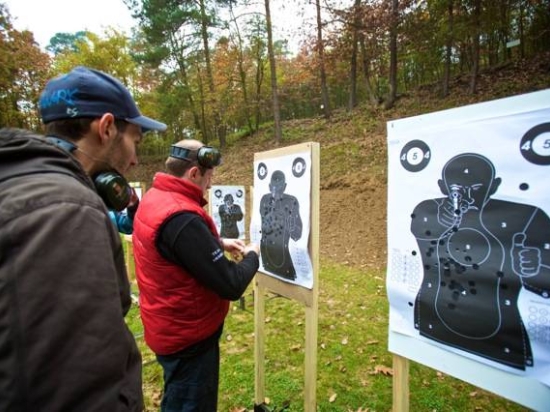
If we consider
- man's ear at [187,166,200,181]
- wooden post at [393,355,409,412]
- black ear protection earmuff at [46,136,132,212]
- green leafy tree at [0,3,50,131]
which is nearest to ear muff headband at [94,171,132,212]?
black ear protection earmuff at [46,136,132,212]

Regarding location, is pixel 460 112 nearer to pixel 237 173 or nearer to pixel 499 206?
pixel 499 206

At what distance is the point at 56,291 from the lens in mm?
613

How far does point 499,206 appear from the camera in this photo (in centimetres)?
131

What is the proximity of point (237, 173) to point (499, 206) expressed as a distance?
12.0 metres

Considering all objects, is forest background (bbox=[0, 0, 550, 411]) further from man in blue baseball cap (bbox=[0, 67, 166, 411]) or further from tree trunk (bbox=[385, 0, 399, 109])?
man in blue baseball cap (bbox=[0, 67, 166, 411])

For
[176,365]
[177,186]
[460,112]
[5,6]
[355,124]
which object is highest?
[5,6]

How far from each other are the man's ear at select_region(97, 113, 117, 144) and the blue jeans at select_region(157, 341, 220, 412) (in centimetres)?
113

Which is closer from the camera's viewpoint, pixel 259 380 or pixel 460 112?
pixel 460 112

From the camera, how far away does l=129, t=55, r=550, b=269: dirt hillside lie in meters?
6.62

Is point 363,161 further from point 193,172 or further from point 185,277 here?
point 185,277

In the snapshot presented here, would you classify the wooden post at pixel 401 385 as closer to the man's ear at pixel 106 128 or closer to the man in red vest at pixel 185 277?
the man in red vest at pixel 185 277

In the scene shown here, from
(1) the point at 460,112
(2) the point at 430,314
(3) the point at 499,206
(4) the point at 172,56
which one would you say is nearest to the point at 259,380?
(2) the point at 430,314

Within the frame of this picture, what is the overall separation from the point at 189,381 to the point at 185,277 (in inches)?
21.6

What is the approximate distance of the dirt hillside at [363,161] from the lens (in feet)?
21.7
